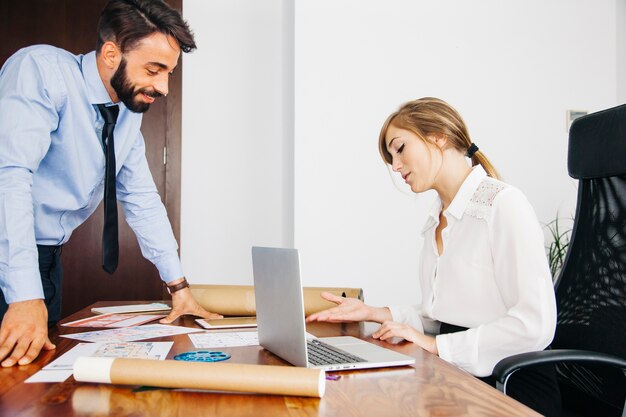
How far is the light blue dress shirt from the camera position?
1.17 m

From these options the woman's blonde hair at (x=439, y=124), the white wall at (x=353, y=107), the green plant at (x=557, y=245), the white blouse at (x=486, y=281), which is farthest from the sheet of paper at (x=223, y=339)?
the green plant at (x=557, y=245)

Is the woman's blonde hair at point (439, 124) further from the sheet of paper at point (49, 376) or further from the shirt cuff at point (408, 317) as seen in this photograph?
the sheet of paper at point (49, 376)

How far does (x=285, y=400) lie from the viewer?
29.2 inches

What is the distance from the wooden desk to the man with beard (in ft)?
1.67

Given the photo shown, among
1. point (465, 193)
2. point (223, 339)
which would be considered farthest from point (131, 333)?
point (465, 193)

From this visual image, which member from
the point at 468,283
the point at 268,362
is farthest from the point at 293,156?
the point at 268,362

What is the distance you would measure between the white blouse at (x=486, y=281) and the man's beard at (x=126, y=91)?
92 centimetres

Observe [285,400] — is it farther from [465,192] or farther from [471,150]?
[471,150]


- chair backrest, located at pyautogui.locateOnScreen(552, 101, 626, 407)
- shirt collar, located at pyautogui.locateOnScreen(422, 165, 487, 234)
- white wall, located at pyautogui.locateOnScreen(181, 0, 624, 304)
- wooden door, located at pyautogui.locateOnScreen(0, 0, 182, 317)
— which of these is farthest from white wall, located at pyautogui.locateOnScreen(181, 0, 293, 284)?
chair backrest, located at pyautogui.locateOnScreen(552, 101, 626, 407)

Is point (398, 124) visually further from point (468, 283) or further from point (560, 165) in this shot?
point (560, 165)

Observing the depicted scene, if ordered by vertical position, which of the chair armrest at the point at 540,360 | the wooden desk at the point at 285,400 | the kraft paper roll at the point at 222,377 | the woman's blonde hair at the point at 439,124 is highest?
the woman's blonde hair at the point at 439,124

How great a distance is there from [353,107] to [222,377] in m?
2.47

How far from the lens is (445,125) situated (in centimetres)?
158

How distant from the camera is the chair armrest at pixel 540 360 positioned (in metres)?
1.09
